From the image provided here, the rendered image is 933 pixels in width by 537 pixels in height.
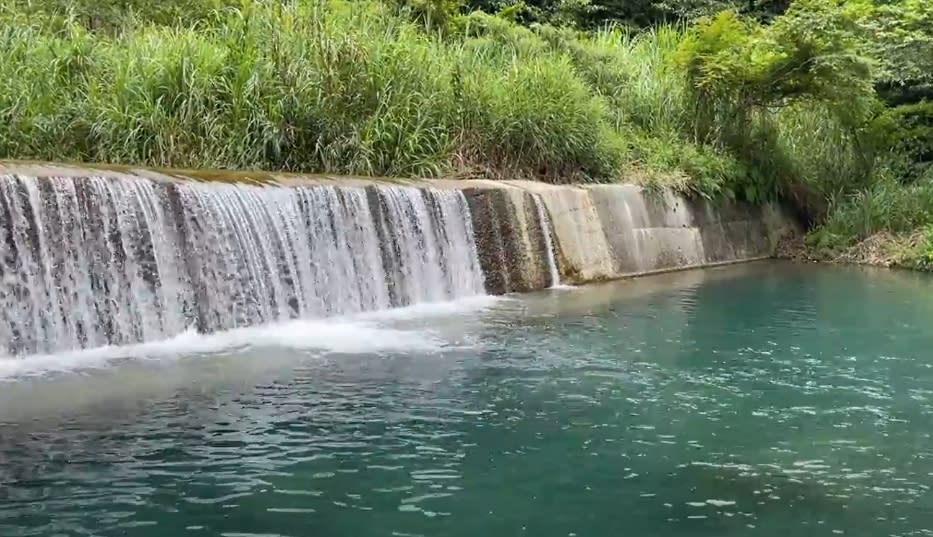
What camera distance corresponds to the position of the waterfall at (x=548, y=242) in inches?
439

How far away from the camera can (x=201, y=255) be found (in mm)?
7906

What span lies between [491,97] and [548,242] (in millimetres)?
2145

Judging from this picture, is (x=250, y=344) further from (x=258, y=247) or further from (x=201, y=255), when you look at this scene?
(x=258, y=247)

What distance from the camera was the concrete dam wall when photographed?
6.96 meters

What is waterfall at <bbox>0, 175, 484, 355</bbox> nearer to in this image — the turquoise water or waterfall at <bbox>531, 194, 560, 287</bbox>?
the turquoise water

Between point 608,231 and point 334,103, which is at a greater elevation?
point 334,103

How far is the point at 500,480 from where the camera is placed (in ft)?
14.8

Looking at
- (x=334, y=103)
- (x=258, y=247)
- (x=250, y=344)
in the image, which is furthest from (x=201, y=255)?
(x=334, y=103)

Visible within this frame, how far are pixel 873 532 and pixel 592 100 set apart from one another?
994 centimetres

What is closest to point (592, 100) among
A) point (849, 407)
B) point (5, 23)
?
point (5, 23)

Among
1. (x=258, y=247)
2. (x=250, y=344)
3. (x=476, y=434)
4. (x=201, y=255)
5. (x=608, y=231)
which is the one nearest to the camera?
(x=476, y=434)

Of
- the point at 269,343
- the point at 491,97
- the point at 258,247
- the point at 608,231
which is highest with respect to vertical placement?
the point at 491,97

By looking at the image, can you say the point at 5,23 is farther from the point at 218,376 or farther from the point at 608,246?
the point at 608,246

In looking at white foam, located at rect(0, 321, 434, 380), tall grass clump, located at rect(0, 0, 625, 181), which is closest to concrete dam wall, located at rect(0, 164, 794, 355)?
white foam, located at rect(0, 321, 434, 380)
